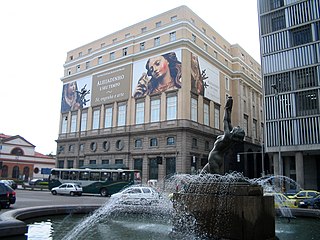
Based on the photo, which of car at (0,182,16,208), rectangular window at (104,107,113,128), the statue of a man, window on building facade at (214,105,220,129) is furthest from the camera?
rectangular window at (104,107,113,128)

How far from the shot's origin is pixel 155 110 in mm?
47625

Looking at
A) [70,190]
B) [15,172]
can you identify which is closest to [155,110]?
[70,190]

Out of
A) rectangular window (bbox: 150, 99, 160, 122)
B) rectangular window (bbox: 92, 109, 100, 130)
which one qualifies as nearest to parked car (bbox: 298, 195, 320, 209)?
rectangular window (bbox: 150, 99, 160, 122)

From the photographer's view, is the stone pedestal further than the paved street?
No

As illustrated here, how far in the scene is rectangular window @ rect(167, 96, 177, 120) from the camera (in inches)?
1783

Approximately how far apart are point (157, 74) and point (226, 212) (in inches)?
1606

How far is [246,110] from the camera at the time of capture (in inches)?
2379

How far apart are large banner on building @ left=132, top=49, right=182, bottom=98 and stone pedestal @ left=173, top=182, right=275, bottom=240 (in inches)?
1442

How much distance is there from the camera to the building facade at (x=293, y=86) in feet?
121

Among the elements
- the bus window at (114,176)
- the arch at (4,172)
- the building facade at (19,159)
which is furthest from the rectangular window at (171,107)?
the arch at (4,172)

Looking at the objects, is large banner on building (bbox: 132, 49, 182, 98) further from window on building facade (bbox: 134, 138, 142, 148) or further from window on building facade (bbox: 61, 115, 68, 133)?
window on building facade (bbox: 61, 115, 68, 133)

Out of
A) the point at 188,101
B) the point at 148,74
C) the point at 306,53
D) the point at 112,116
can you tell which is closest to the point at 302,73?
the point at 306,53

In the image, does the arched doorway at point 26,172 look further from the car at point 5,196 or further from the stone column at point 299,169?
the car at point 5,196

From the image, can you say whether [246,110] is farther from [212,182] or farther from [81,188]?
[212,182]
